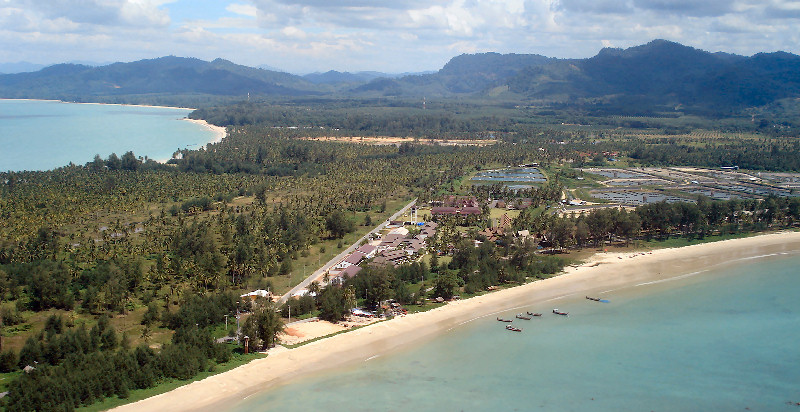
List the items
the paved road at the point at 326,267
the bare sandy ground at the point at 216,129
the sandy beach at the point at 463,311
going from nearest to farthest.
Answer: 1. the sandy beach at the point at 463,311
2. the paved road at the point at 326,267
3. the bare sandy ground at the point at 216,129

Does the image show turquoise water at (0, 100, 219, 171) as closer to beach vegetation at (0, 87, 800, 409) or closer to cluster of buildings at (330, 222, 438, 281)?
beach vegetation at (0, 87, 800, 409)

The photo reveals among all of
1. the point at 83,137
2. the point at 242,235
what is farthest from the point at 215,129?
the point at 242,235

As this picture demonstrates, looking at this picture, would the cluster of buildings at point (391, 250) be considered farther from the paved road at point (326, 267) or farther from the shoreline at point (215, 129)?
the shoreline at point (215, 129)

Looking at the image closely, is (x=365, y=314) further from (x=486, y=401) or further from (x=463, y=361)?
(x=486, y=401)

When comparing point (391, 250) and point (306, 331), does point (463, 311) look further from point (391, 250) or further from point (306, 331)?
point (391, 250)

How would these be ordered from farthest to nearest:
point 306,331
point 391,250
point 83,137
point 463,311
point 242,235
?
point 83,137, point 242,235, point 391,250, point 463,311, point 306,331

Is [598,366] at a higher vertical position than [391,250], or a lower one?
lower

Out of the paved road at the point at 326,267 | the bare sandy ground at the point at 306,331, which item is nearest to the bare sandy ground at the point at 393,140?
the paved road at the point at 326,267
